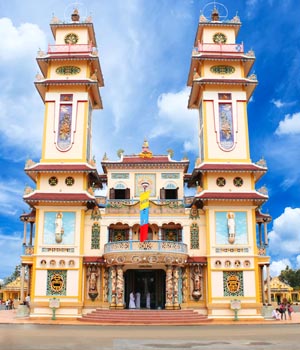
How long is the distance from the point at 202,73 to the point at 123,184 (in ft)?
33.5

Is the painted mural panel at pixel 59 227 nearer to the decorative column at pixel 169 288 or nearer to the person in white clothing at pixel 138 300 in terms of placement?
the person in white clothing at pixel 138 300

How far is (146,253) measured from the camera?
28438 mm

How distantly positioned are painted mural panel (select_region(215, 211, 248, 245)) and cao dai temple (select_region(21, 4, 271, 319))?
7 centimetres

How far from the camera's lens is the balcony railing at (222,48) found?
34375 millimetres

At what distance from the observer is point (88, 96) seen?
110 ft

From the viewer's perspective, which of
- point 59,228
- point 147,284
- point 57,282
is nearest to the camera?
point 57,282

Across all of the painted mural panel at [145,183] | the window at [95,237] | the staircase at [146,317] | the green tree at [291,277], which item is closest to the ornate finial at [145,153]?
the painted mural panel at [145,183]

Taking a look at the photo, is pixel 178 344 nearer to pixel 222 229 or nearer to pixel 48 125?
pixel 222 229

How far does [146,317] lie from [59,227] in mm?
8456

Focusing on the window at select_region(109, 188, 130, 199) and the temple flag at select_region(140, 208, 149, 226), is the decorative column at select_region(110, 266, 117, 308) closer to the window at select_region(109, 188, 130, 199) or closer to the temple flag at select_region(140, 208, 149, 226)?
the temple flag at select_region(140, 208, 149, 226)

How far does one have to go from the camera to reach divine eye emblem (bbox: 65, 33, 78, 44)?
35.2 metres

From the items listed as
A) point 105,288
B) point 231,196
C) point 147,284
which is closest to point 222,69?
point 231,196

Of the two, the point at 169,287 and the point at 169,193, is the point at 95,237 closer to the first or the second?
the point at 169,287

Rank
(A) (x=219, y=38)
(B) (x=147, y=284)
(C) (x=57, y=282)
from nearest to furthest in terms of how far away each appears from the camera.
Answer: (C) (x=57, y=282), (B) (x=147, y=284), (A) (x=219, y=38)
